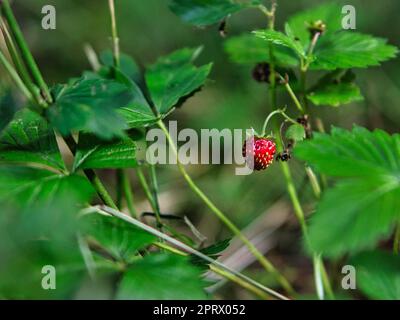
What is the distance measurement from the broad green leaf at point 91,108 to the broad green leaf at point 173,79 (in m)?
0.27

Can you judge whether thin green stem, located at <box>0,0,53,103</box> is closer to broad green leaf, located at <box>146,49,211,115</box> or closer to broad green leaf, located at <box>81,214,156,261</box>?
broad green leaf, located at <box>81,214,156,261</box>

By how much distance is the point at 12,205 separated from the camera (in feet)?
2.45

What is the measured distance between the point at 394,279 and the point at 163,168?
3.90 ft

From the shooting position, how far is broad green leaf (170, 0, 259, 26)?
1141 mm

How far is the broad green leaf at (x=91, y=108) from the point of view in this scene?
2.47 ft

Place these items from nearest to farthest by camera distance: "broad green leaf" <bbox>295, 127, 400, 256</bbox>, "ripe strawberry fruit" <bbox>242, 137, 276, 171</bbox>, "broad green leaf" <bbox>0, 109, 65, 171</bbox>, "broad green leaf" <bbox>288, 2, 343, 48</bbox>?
1. "broad green leaf" <bbox>295, 127, 400, 256</bbox>
2. "broad green leaf" <bbox>0, 109, 65, 171</bbox>
3. "ripe strawberry fruit" <bbox>242, 137, 276, 171</bbox>
4. "broad green leaf" <bbox>288, 2, 343, 48</bbox>

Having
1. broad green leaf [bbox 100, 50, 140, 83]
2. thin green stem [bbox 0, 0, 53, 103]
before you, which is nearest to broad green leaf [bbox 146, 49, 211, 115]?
broad green leaf [bbox 100, 50, 140, 83]

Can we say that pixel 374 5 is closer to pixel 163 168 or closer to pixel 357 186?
pixel 163 168

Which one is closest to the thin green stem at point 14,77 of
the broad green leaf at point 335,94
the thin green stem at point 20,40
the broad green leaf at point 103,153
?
the thin green stem at point 20,40

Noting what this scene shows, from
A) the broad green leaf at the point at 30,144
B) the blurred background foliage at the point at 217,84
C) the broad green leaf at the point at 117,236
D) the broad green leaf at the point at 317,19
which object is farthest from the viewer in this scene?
the blurred background foliage at the point at 217,84

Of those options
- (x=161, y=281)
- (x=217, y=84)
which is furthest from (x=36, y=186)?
(x=217, y=84)

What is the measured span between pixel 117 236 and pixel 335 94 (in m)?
0.62

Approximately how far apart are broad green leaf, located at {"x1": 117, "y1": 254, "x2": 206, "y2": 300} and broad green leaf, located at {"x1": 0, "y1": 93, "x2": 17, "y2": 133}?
0.93ft

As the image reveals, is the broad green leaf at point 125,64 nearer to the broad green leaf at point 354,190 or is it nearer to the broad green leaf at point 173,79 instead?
the broad green leaf at point 173,79
